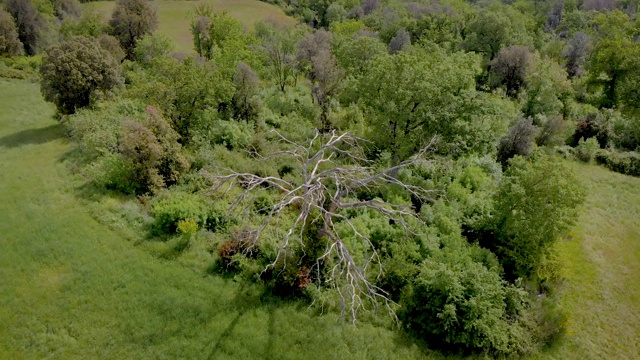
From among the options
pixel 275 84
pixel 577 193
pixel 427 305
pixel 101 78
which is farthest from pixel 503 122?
pixel 101 78

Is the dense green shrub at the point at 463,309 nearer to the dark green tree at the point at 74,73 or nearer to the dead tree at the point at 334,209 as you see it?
the dead tree at the point at 334,209

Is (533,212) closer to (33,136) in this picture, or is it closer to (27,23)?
(33,136)

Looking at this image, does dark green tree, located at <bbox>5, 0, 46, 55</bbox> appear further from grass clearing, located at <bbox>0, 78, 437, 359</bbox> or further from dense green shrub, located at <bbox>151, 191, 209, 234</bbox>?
dense green shrub, located at <bbox>151, 191, 209, 234</bbox>

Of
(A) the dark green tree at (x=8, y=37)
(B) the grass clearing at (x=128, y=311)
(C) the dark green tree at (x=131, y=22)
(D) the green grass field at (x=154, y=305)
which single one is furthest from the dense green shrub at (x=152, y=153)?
(A) the dark green tree at (x=8, y=37)

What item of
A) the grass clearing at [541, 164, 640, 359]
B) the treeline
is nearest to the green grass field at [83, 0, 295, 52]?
the treeline

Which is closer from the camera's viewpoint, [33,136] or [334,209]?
[334,209]

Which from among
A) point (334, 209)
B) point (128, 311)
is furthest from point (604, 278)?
point (128, 311)
